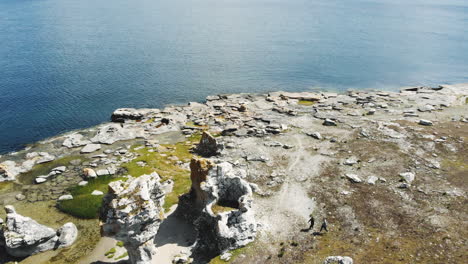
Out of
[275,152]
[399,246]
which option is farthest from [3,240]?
[399,246]

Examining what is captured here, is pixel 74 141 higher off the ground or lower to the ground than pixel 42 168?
higher

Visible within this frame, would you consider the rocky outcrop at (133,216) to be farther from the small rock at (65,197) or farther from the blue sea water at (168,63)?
the blue sea water at (168,63)

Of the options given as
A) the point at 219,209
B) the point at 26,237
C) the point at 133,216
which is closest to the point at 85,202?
the point at 26,237

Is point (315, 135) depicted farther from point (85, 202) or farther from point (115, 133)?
point (115, 133)

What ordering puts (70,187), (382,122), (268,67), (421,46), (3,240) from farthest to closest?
(421,46)
(268,67)
(382,122)
(70,187)
(3,240)

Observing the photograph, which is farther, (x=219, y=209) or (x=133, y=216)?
(x=219, y=209)

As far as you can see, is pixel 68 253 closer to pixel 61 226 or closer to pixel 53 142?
pixel 61 226
